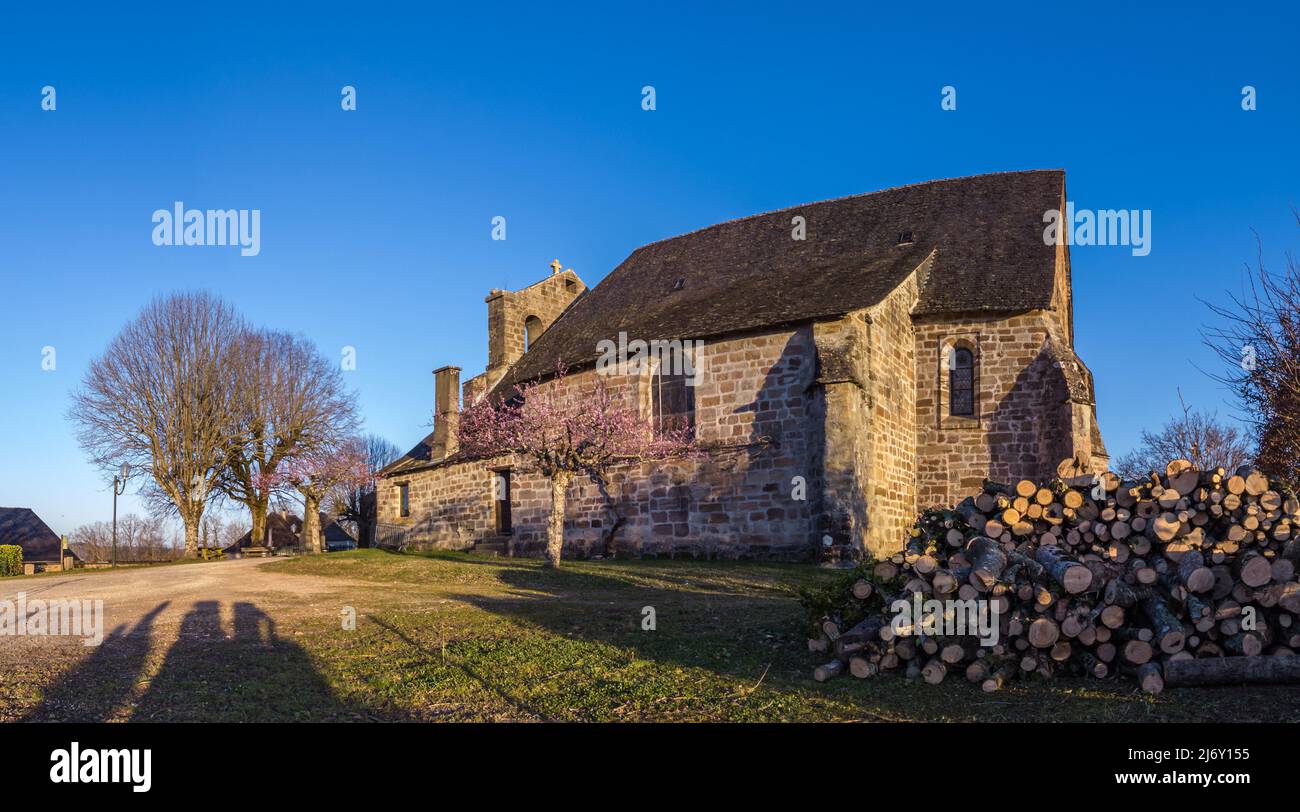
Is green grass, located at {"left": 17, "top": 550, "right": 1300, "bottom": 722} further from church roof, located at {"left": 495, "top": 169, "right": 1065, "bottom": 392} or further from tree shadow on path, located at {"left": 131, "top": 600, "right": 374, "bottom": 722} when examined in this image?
church roof, located at {"left": 495, "top": 169, "right": 1065, "bottom": 392}

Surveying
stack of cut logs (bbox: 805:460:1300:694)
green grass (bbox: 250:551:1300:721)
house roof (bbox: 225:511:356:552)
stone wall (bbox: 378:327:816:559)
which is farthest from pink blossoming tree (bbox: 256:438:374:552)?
stack of cut logs (bbox: 805:460:1300:694)

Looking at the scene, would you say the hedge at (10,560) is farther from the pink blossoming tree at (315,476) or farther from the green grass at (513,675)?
the green grass at (513,675)

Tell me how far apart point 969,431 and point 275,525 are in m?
48.9

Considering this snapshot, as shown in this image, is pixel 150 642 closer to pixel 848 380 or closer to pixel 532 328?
pixel 848 380

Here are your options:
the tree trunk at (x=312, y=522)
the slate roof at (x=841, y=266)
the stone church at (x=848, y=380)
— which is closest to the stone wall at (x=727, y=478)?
the stone church at (x=848, y=380)

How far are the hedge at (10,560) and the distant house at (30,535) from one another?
20.6 m

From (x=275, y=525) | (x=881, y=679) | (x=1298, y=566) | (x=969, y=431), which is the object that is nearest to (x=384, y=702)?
(x=881, y=679)

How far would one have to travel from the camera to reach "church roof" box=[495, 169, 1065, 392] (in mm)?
21203

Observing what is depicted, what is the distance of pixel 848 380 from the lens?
61.0 feet

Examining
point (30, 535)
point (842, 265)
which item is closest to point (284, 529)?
point (30, 535)

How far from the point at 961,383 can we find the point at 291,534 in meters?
47.1

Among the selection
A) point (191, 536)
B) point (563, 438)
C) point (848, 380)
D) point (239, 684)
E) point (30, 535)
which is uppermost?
point (848, 380)

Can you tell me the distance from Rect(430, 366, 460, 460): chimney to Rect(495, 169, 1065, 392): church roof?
5.56m
